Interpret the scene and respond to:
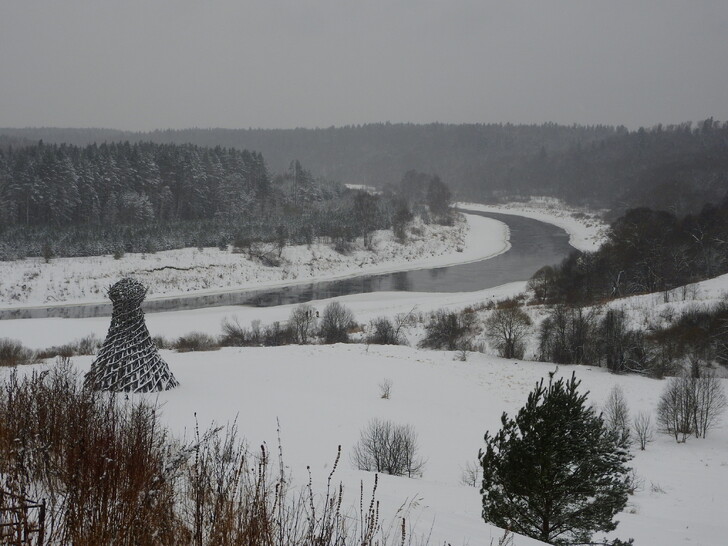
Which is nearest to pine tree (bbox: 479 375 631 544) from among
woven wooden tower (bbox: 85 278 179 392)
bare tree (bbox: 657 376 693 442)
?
woven wooden tower (bbox: 85 278 179 392)

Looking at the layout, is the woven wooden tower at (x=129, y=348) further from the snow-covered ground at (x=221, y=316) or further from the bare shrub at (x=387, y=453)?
the snow-covered ground at (x=221, y=316)

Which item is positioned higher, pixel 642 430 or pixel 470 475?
pixel 642 430

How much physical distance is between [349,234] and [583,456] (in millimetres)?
63940

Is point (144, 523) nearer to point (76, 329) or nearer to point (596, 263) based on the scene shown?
point (76, 329)

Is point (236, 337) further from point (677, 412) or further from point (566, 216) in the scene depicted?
point (566, 216)

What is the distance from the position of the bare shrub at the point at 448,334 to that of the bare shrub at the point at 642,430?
13715 mm

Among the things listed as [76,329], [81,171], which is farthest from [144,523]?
[81,171]

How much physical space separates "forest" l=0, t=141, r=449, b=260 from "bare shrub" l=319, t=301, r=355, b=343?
88.8 feet

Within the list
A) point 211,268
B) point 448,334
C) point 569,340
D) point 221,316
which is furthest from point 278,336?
point 211,268

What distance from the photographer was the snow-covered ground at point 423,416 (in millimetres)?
9164

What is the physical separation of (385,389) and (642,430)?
33.3 ft

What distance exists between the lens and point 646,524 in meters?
10.4

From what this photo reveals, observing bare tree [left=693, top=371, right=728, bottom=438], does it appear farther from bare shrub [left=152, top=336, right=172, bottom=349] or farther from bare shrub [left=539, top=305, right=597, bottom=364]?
bare shrub [left=152, top=336, right=172, bottom=349]

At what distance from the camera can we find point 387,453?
522 inches
